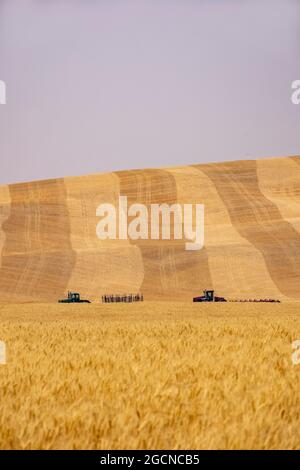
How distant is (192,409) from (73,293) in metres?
60.4

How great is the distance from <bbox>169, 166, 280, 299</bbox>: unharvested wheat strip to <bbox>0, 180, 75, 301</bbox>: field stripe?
1465 centimetres

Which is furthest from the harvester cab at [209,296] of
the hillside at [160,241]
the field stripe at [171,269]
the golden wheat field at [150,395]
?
the golden wheat field at [150,395]

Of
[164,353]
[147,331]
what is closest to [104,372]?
[164,353]

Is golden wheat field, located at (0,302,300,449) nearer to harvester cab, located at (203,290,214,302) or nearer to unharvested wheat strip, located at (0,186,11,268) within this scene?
harvester cab, located at (203,290,214,302)

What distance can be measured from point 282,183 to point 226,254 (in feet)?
112

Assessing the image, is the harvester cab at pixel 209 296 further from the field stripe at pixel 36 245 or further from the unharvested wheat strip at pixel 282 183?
the unharvested wheat strip at pixel 282 183

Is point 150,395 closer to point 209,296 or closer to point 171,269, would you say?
point 209,296

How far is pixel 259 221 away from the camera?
9488 cm

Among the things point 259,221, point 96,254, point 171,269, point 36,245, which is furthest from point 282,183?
point 36,245

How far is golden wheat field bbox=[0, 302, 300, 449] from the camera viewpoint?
7.33 m

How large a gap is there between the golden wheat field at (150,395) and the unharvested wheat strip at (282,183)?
81.6 meters

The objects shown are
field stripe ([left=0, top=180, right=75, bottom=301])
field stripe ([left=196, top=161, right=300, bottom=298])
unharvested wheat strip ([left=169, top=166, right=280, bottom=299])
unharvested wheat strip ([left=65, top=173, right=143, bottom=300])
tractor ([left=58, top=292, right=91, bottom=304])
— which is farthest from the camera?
field stripe ([left=196, top=161, right=300, bottom=298])

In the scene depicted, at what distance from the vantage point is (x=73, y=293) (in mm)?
68562

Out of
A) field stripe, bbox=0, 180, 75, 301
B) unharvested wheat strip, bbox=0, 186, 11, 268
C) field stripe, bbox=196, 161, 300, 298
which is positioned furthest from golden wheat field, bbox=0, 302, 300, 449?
unharvested wheat strip, bbox=0, 186, 11, 268
